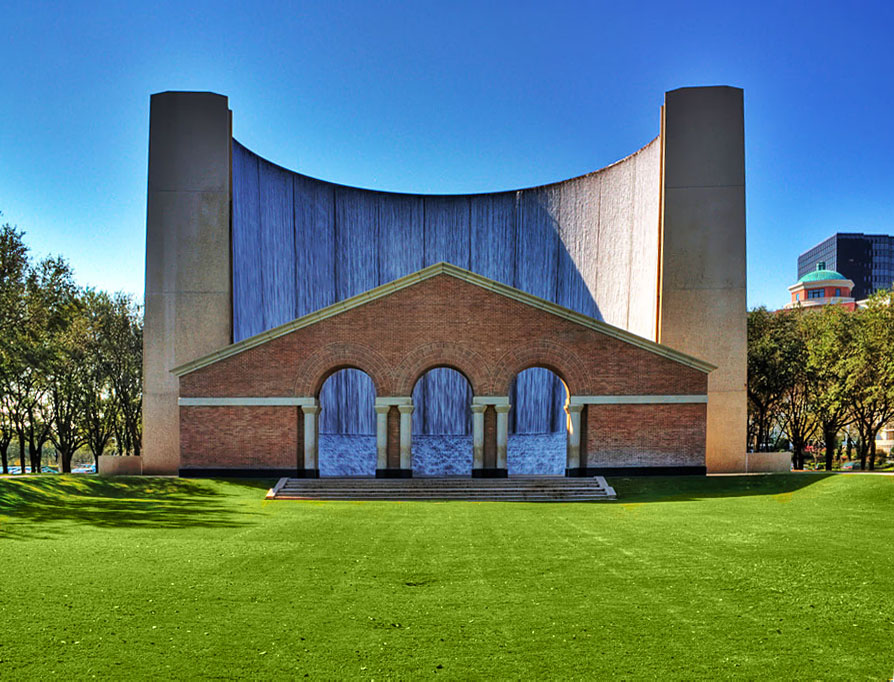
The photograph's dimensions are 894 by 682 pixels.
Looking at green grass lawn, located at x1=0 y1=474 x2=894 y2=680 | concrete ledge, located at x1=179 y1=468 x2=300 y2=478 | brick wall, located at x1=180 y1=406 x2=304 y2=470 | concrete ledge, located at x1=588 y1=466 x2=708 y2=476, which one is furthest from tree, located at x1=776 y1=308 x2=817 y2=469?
concrete ledge, located at x1=179 y1=468 x2=300 y2=478

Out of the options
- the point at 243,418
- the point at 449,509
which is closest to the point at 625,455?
the point at 449,509

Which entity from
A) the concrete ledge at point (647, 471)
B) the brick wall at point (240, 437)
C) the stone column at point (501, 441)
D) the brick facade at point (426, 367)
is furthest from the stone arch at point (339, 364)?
the concrete ledge at point (647, 471)

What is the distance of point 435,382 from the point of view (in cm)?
4053

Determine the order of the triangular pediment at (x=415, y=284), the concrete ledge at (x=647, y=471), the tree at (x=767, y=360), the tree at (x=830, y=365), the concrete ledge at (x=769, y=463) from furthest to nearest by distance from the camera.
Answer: the tree at (x=767, y=360) < the tree at (x=830, y=365) < the concrete ledge at (x=769, y=463) < the triangular pediment at (x=415, y=284) < the concrete ledge at (x=647, y=471)

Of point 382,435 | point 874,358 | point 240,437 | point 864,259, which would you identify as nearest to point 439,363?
point 382,435

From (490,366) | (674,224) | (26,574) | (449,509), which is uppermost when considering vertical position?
(674,224)

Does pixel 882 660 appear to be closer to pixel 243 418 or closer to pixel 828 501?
pixel 828 501

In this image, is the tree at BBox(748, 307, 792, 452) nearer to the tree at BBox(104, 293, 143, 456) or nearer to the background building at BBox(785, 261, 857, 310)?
the tree at BBox(104, 293, 143, 456)

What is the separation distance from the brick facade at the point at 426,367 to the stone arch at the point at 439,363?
0.04 metres

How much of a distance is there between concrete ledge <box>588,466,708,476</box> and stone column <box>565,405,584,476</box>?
0.41 meters

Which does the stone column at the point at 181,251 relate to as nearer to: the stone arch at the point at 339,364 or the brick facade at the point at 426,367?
the brick facade at the point at 426,367

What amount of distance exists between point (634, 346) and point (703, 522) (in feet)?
40.8

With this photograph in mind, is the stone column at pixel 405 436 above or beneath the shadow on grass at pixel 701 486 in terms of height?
above

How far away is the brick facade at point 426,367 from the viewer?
90.9 feet
